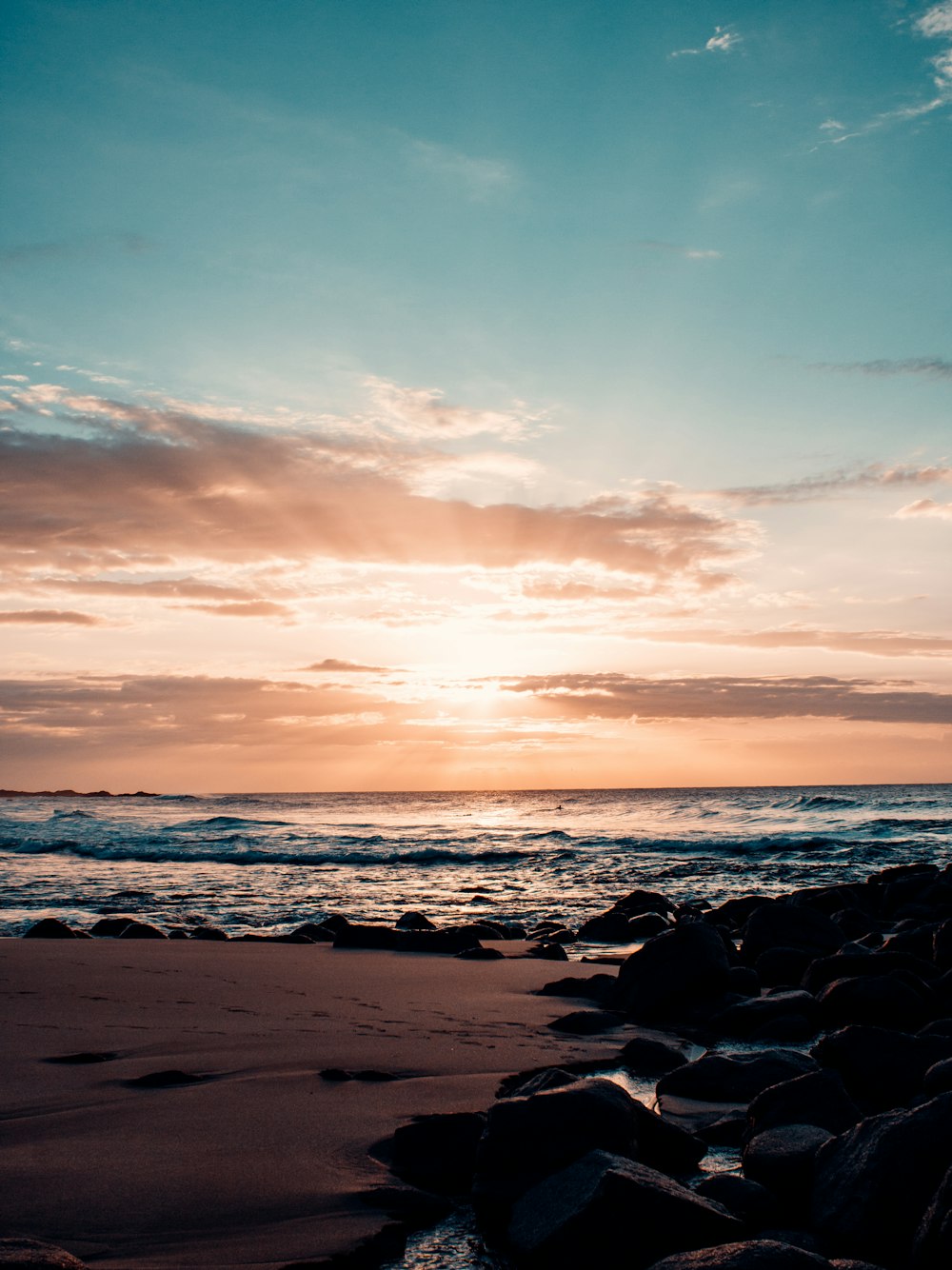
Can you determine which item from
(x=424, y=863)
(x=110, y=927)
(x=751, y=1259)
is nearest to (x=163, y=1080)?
(x=751, y=1259)

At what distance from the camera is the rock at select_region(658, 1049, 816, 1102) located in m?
5.23

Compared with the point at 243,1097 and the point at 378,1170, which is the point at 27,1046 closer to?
the point at 243,1097

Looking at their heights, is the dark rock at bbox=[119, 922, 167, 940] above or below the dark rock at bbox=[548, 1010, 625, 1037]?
below

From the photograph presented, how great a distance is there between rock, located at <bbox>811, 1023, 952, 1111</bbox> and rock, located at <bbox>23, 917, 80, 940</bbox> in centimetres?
901

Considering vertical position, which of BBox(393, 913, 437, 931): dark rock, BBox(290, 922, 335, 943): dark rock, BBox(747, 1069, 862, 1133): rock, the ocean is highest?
BBox(747, 1069, 862, 1133): rock

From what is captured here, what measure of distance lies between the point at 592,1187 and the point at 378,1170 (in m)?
1.07

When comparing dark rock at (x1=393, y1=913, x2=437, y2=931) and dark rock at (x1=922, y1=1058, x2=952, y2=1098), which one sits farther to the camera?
dark rock at (x1=393, y1=913, x2=437, y2=931)

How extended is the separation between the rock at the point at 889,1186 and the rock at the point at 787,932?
6.71 m

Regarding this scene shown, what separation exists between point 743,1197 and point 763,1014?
3633 mm

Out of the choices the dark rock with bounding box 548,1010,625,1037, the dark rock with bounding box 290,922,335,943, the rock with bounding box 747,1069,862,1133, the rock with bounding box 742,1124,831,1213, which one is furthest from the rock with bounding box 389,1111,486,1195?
the dark rock with bounding box 290,922,335,943

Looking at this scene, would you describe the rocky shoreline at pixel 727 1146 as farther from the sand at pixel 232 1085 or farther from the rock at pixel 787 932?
the rock at pixel 787 932

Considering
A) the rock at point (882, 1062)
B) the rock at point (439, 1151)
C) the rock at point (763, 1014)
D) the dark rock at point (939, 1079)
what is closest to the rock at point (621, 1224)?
the rock at point (439, 1151)

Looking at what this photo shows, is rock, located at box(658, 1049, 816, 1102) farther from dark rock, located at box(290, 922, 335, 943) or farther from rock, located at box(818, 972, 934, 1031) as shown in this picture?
dark rock, located at box(290, 922, 335, 943)

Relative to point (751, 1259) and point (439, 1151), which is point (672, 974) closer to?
point (439, 1151)
